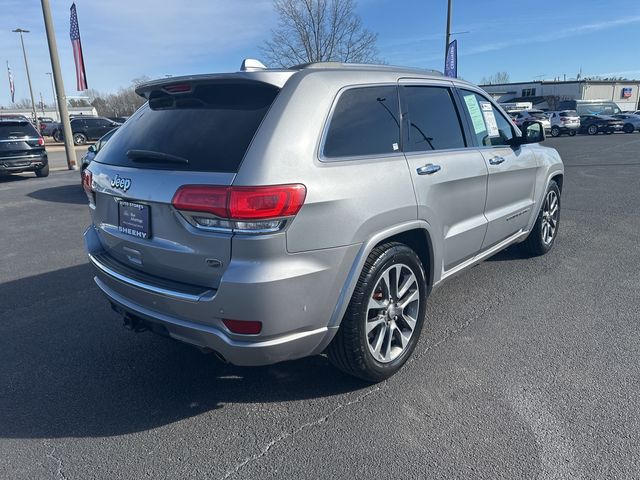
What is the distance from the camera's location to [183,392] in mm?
2979

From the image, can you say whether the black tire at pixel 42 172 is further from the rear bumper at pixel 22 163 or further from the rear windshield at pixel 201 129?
the rear windshield at pixel 201 129

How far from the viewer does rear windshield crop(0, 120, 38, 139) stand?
12664mm

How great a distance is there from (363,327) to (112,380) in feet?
5.53

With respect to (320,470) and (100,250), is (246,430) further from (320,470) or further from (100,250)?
(100,250)

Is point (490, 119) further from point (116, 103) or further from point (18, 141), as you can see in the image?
point (116, 103)

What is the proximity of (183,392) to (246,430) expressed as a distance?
0.58 m

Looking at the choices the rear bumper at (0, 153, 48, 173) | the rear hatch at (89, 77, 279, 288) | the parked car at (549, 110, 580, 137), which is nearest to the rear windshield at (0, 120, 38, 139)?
the rear bumper at (0, 153, 48, 173)

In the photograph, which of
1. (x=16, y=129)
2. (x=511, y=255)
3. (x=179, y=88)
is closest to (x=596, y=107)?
(x=511, y=255)

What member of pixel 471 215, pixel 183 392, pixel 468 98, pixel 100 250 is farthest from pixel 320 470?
pixel 468 98

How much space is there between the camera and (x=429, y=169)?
3174 mm

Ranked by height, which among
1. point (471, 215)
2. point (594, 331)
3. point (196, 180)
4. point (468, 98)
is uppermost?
point (468, 98)

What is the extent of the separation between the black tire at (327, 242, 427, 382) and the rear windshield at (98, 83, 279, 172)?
3.20 feet

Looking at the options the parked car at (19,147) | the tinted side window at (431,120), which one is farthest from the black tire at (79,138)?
the tinted side window at (431,120)

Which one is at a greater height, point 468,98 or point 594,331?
point 468,98
